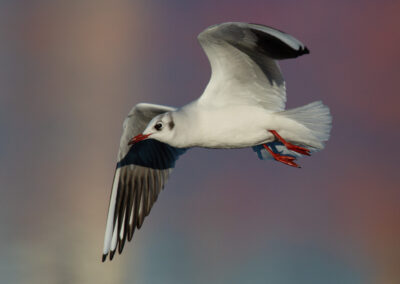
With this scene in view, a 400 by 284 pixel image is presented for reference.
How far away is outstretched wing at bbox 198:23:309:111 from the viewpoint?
468 centimetres

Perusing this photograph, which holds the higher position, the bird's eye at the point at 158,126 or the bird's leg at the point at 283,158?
the bird's eye at the point at 158,126

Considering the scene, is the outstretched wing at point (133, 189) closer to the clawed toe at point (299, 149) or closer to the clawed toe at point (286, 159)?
the clawed toe at point (286, 159)

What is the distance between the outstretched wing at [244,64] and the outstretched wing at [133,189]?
122cm

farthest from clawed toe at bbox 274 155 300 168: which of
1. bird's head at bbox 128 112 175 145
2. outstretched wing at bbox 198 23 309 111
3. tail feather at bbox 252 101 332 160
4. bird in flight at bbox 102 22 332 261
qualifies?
bird's head at bbox 128 112 175 145

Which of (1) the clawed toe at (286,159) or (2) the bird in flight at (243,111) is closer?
(2) the bird in flight at (243,111)

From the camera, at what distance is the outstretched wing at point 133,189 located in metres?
6.10

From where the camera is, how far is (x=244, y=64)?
5.07 m

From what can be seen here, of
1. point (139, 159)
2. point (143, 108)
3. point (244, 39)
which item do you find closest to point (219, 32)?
point (244, 39)

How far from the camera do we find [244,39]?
479 centimetres

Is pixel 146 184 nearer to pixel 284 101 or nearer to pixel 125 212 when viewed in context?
pixel 125 212

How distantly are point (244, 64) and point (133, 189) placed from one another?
1840 mm

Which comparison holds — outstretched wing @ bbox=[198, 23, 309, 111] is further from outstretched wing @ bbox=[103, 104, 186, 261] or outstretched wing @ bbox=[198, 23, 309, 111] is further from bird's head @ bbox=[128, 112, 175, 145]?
outstretched wing @ bbox=[103, 104, 186, 261]

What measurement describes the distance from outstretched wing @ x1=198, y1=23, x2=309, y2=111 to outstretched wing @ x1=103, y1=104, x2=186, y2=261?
122cm

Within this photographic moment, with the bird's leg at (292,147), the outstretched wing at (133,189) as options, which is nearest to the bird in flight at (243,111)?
the bird's leg at (292,147)
